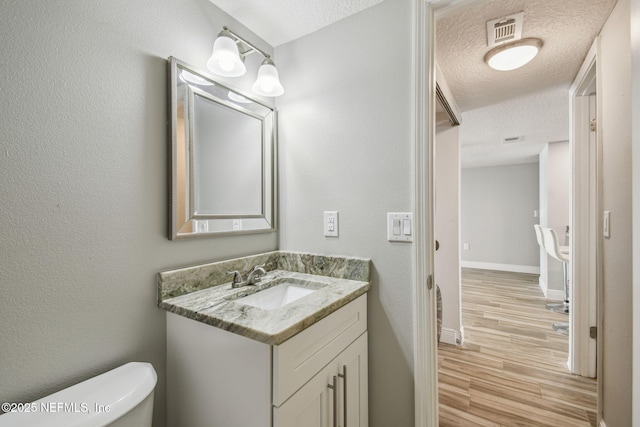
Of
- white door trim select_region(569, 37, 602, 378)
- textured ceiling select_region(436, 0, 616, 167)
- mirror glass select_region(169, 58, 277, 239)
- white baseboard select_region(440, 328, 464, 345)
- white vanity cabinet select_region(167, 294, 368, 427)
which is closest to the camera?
white vanity cabinet select_region(167, 294, 368, 427)

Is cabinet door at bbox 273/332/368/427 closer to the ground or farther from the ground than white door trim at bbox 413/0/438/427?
closer to the ground

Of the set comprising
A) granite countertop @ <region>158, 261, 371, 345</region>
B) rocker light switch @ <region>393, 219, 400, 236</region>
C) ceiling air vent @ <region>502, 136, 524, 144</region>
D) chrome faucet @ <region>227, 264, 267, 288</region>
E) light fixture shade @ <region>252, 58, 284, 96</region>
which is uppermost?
ceiling air vent @ <region>502, 136, 524, 144</region>

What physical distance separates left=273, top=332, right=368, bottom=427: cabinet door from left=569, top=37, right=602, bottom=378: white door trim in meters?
1.78

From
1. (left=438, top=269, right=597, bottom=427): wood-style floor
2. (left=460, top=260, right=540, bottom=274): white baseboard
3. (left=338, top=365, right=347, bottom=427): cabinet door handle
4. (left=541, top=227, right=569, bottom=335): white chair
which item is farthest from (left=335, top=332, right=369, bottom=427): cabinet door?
(left=460, top=260, right=540, bottom=274): white baseboard

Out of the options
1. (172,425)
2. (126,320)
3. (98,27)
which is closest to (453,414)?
(172,425)

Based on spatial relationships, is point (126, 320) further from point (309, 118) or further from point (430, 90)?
point (430, 90)

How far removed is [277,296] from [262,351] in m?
0.54

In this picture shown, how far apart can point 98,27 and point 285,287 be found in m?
1.23

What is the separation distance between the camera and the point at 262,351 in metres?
0.76

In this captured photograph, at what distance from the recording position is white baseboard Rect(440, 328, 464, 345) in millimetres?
2410

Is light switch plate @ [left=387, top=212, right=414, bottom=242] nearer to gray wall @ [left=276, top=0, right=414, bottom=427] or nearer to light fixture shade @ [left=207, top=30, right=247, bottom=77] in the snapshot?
gray wall @ [left=276, top=0, right=414, bottom=427]

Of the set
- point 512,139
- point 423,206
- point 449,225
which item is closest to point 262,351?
point 423,206

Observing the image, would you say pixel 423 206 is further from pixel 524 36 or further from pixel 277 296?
pixel 524 36

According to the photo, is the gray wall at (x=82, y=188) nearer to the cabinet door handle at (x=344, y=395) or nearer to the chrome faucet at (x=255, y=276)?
the chrome faucet at (x=255, y=276)
